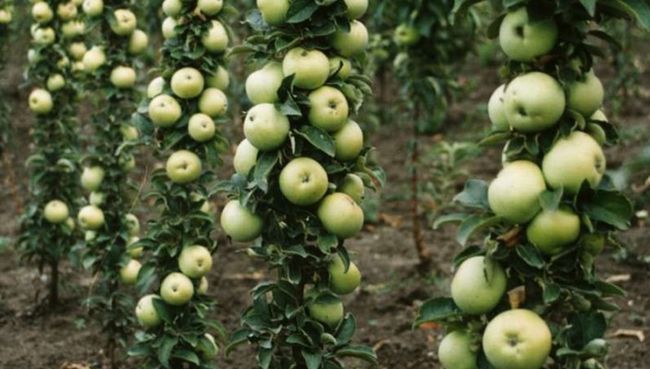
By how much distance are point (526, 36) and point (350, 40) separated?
3.30 feet

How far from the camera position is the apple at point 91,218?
4.63 metres

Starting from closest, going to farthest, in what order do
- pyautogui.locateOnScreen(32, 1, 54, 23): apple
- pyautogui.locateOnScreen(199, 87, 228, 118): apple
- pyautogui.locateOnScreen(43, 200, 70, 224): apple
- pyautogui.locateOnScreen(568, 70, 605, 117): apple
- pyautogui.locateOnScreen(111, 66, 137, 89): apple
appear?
pyautogui.locateOnScreen(568, 70, 605, 117): apple
pyautogui.locateOnScreen(199, 87, 228, 118): apple
pyautogui.locateOnScreen(111, 66, 137, 89): apple
pyautogui.locateOnScreen(32, 1, 54, 23): apple
pyautogui.locateOnScreen(43, 200, 70, 224): apple

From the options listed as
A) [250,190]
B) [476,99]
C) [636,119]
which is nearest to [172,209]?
[250,190]

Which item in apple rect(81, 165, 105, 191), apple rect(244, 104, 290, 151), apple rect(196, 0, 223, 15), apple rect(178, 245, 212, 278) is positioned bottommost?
apple rect(81, 165, 105, 191)

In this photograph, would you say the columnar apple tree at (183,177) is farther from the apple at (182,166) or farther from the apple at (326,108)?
the apple at (326,108)

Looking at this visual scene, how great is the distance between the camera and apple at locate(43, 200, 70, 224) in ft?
18.2

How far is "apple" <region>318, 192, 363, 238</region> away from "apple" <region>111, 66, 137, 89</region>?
2.10 metres

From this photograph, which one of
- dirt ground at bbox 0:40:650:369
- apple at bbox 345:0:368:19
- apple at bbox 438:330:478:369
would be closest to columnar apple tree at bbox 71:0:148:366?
dirt ground at bbox 0:40:650:369

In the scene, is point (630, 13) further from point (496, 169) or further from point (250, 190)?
point (496, 169)

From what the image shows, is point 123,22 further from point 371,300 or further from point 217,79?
point 371,300

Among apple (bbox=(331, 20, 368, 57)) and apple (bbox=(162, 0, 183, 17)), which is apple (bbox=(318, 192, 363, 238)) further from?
apple (bbox=(162, 0, 183, 17))

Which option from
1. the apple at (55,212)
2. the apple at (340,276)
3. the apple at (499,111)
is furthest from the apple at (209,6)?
the apple at (55,212)

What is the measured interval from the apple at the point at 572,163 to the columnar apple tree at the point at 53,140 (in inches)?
161

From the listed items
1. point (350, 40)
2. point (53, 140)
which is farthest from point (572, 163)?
point (53, 140)
